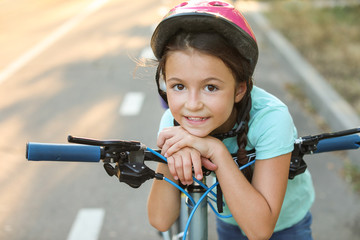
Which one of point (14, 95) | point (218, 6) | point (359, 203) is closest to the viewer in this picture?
point (218, 6)

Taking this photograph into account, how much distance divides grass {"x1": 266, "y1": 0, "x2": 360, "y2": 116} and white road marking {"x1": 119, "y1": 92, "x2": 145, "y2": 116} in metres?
2.58

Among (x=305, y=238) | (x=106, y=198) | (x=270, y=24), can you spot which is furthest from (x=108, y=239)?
(x=270, y=24)

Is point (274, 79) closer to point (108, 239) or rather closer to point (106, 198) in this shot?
point (106, 198)

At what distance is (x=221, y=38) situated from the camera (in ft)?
5.68

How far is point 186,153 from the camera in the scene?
1.76m

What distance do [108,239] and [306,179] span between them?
6.55 ft

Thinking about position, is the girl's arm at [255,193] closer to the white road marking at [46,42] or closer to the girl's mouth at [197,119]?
the girl's mouth at [197,119]

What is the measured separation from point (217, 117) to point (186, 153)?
0.17m

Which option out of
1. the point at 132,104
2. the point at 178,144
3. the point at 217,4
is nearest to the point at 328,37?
the point at 132,104

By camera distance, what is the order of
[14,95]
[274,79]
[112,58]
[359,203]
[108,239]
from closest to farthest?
[108,239]
[359,203]
[14,95]
[274,79]
[112,58]

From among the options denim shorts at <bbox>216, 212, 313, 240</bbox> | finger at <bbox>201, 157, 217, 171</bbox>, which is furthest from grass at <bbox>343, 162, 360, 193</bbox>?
finger at <bbox>201, 157, 217, 171</bbox>

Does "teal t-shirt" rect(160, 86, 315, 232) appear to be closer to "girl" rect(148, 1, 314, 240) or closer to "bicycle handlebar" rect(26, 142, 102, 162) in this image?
"girl" rect(148, 1, 314, 240)

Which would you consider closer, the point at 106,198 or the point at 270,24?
the point at 106,198

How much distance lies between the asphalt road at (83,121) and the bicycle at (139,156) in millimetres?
593
